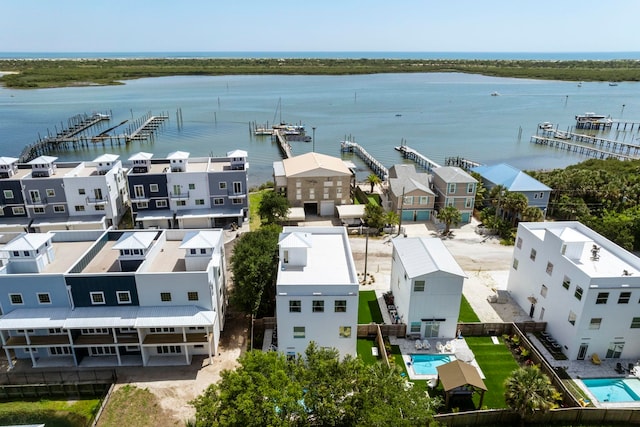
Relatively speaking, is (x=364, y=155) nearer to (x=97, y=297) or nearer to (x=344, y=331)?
(x=344, y=331)

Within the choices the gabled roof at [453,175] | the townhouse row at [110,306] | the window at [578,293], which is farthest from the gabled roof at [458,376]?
the gabled roof at [453,175]

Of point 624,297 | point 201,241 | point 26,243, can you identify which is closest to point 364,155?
point 201,241

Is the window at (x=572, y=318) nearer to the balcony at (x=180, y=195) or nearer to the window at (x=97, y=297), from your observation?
the window at (x=97, y=297)

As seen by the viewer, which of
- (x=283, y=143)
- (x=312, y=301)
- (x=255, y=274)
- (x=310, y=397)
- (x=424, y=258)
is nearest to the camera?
(x=310, y=397)

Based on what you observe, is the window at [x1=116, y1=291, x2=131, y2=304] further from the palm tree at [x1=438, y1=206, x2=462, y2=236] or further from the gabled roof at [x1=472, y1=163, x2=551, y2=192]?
the gabled roof at [x1=472, y1=163, x2=551, y2=192]

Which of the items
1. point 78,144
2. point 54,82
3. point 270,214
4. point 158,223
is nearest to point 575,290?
point 270,214

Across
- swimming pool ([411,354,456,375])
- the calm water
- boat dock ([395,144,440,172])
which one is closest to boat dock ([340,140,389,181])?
the calm water

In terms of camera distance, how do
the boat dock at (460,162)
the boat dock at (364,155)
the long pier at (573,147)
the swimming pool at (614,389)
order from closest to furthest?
the swimming pool at (614,389)
the boat dock at (364,155)
the boat dock at (460,162)
the long pier at (573,147)
